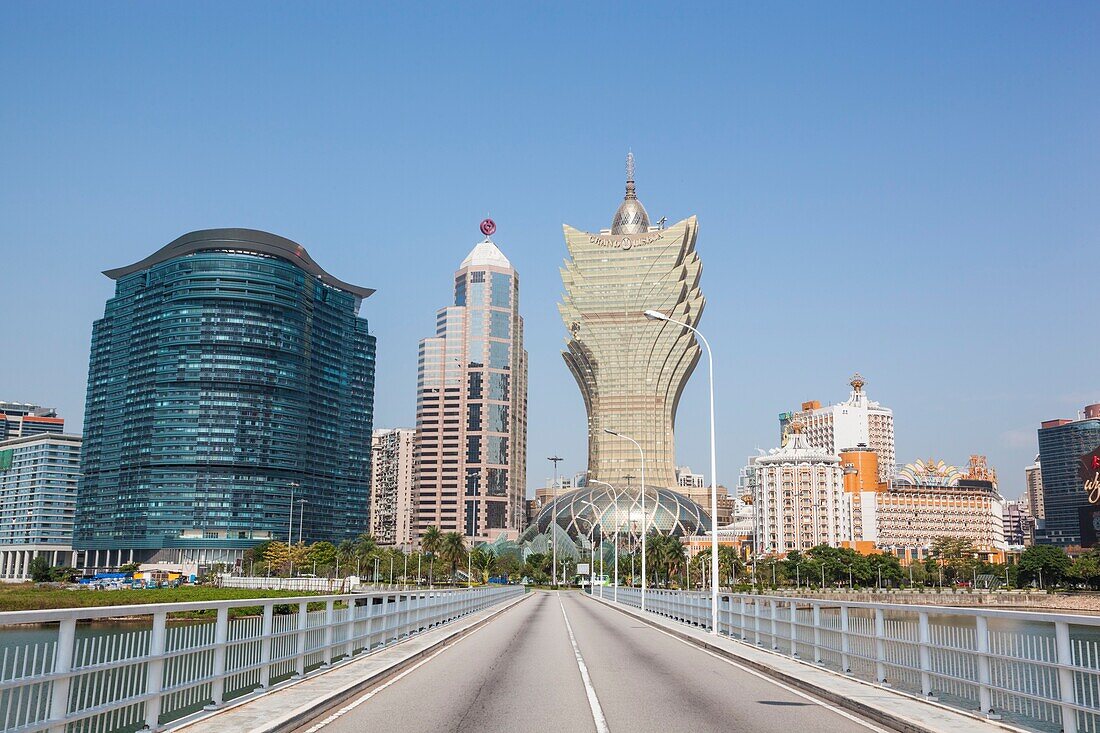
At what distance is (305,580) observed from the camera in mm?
128750

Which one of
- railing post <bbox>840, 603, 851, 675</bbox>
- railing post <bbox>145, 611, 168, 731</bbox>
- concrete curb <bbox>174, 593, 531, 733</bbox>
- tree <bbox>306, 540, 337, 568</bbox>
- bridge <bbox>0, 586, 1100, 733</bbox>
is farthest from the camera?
tree <bbox>306, 540, 337, 568</bbox>

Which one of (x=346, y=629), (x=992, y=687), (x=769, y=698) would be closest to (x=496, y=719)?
(x=769, y=698)

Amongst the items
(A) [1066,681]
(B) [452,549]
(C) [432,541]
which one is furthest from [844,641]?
(C) [432,541]

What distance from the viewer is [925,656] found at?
15625 mm

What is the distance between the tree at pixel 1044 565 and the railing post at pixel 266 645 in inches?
6338

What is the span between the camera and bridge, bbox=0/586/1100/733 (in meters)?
11.3

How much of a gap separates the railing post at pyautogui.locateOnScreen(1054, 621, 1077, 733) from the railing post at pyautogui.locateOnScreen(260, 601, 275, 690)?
36.7 feet

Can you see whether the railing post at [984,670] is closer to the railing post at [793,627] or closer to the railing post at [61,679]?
the railing post at [793,627]

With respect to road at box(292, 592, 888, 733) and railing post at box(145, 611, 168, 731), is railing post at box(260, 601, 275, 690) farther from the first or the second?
railing post at box(145, 611, 168, 731)

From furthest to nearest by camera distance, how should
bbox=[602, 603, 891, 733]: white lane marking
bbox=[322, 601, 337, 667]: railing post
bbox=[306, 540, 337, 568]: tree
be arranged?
1. bbox=[306, 540, 337, 568]: tree
2. bbox=[322, 601, 337, 667]: railing post
3. bbox=[602, 603, 891, 733]: white lane marking

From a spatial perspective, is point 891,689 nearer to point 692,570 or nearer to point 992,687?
point 992,687

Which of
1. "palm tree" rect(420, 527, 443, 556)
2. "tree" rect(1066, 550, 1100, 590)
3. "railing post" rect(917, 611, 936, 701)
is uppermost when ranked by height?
"palm tree" rect(420, 527, 443, 556)

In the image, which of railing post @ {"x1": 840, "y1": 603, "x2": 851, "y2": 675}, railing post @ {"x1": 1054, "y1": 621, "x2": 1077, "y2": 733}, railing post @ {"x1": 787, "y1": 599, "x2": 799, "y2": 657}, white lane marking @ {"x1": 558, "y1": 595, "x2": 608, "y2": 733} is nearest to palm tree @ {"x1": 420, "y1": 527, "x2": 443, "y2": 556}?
white lane marking @ {"x1": 558, "y1": 595, "x2": 608, "y2": 733}

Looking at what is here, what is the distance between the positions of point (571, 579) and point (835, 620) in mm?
162000
